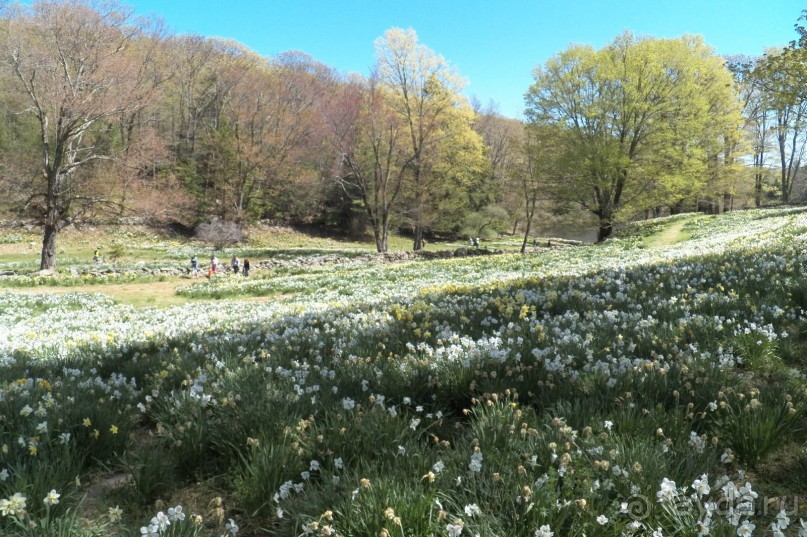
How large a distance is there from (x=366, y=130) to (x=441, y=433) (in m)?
35.1

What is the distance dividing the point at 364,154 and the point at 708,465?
43052 mm

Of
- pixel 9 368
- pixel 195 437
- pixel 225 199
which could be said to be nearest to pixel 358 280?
pixel 9 368

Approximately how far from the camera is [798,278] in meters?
6.23

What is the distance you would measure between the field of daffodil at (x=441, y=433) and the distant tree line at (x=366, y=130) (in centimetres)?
1249

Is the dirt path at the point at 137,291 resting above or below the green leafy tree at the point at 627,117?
below

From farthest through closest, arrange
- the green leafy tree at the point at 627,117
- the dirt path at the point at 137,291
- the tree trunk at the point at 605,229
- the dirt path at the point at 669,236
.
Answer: the tree trunk at the point at 605,229 < the green leafy tree at the point at 627,117 < the dirt path at the point at 669,236 < the dirt path at the point at 137,291

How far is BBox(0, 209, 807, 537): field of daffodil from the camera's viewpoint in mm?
2105

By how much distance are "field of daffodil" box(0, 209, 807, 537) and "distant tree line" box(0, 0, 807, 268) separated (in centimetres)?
1249

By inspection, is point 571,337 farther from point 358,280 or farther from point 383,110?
point 383,110

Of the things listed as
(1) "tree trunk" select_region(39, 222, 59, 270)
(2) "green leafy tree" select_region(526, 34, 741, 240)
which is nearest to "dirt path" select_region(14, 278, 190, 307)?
(1) "tree trunk" select_region(39, 222, 59, 270)

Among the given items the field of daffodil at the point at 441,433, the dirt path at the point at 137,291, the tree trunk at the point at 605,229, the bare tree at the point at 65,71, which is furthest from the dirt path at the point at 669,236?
the bare tree at the point at 65,71

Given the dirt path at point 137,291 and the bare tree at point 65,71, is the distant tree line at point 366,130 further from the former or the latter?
the dirt path at point 137,291

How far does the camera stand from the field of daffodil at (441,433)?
211cm

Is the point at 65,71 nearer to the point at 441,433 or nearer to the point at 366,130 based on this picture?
the point at 366,130
